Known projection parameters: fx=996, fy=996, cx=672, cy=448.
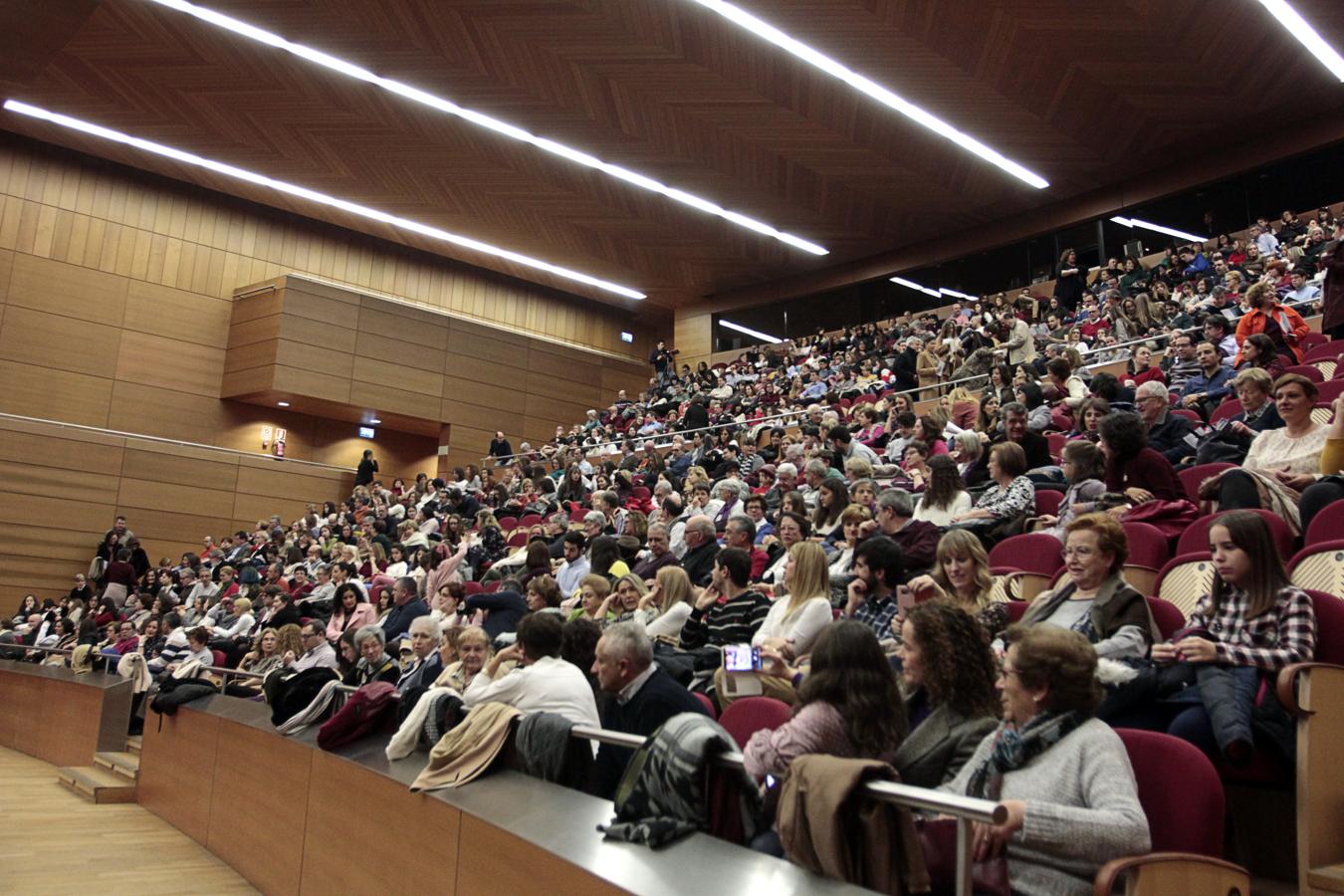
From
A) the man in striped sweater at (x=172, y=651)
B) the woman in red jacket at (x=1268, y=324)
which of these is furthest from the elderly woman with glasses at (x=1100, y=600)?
the man in striped sweater at (x=172, y=651)

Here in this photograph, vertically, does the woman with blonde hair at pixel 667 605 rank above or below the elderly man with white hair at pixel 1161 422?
below

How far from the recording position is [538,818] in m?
2.11

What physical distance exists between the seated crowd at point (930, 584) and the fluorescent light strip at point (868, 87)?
204 cm

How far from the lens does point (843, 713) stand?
1731 mm

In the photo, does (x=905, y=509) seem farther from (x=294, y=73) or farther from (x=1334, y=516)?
(x=294, y=73)

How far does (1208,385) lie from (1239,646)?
10.5 ft

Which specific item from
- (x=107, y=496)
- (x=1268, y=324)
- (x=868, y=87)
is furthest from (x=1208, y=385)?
(x=107, y=496)

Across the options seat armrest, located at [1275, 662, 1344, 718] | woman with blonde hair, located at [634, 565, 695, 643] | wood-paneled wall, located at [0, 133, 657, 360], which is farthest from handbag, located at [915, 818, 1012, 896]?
wood-paneled wall, located at [0, 133, 657, 360]

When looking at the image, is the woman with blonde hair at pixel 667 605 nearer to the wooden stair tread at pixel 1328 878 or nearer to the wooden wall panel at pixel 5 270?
the wooden stair tread at pixel 1328 878

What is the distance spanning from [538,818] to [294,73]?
9740mm

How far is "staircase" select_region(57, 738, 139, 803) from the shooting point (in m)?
5.32

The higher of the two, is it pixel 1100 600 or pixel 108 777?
pixel 1100 600

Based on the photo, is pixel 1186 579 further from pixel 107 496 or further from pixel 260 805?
pixel 107 496

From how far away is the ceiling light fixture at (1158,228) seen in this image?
11.1 m
